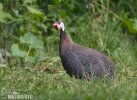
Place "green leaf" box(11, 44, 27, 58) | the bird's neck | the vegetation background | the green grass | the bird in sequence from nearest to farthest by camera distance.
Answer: the green grass < the vegetation background < the bird < the bird's neck < "green leaf" box(11, 44, 27, 58)

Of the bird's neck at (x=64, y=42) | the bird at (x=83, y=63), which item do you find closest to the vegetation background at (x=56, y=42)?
the bird at (x=83, y=63)

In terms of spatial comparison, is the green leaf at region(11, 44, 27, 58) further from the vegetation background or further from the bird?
the bird

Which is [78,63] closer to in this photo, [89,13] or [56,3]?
[56,3]

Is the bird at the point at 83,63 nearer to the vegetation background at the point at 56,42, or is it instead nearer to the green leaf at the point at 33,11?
the vegetation background at the point at 56,42

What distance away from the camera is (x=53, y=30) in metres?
10.4

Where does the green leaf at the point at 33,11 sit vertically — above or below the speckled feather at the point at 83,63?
above

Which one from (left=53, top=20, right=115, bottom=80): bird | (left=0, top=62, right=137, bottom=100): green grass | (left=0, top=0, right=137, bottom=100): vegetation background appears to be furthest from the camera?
(left=53, top=20, right=115, bottom=80): bird

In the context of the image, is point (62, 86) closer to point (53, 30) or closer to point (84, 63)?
point (84, 63)

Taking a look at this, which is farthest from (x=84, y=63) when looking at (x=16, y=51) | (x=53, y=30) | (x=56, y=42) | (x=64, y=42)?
(x=56, y=42)

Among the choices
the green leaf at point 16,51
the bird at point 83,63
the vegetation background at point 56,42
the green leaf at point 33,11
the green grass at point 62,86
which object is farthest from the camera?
the green leaf at point 33,11

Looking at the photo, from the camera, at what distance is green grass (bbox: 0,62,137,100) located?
6.08m

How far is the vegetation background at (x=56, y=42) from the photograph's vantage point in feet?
22.6

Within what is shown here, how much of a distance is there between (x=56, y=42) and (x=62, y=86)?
355cm

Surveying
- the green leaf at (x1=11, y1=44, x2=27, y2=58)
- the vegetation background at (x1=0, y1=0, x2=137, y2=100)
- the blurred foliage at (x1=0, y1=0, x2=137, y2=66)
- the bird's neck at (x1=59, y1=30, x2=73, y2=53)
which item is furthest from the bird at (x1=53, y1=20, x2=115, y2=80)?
the green leaf at (x1=11, y1=44, x2=27, y2=58)
